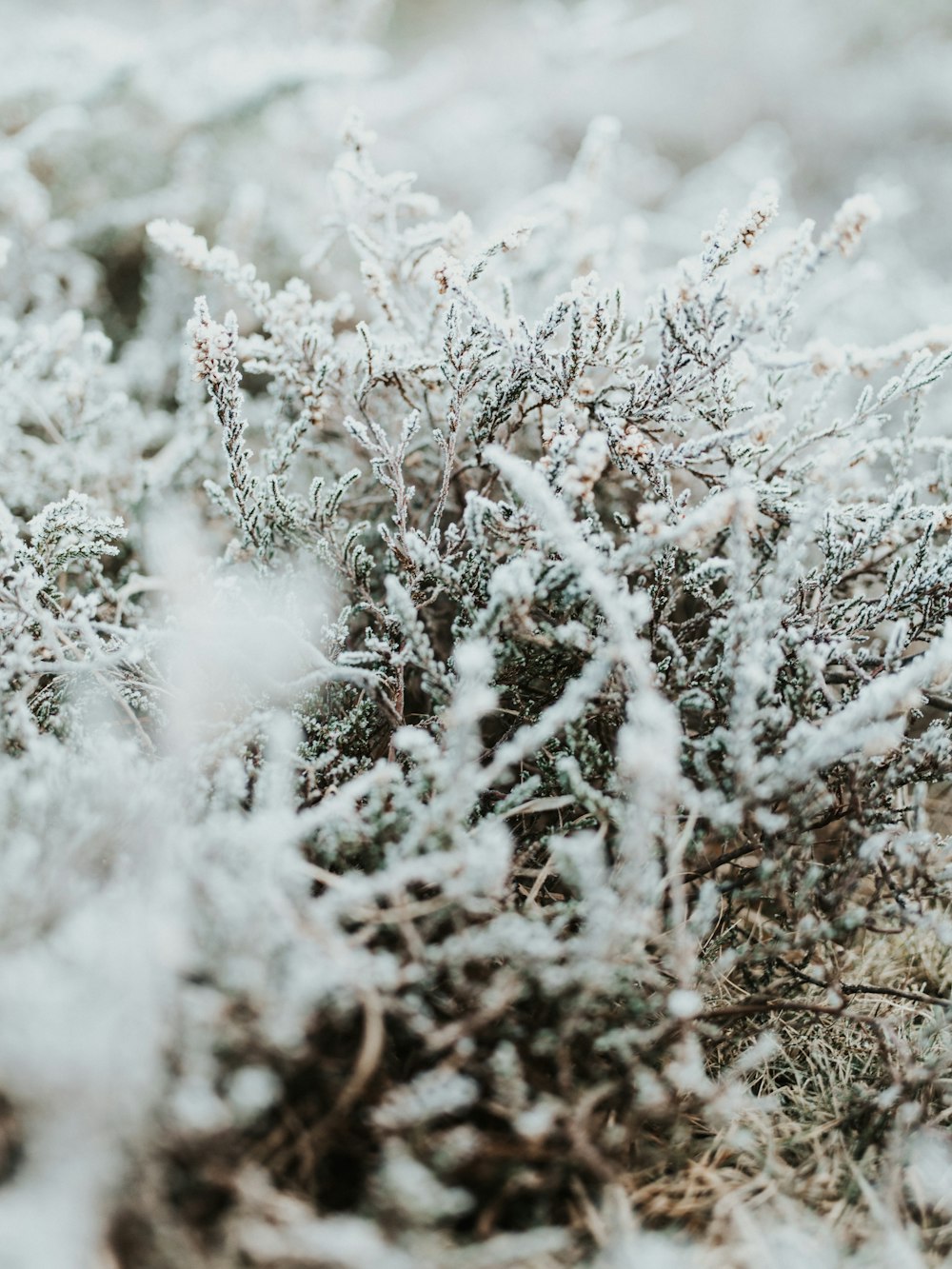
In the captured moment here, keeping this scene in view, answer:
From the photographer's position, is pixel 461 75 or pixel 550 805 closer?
pixel 550 805

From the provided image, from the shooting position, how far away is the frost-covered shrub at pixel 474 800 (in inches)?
26.3

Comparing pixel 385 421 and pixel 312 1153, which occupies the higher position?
pixel 385 421

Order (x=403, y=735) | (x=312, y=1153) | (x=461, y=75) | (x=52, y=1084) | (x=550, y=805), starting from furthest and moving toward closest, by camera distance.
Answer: (x=461, y=75) → (x=550, y=805) → (x=403, y=735) → (x=312, y=1153) → (x=52, y=1084)

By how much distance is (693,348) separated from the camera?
1016 millimetres

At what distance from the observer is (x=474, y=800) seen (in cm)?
90

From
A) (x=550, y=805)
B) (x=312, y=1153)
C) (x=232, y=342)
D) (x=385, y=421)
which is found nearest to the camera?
(x=312, y=1153)

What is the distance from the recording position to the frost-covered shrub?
2.19 ft

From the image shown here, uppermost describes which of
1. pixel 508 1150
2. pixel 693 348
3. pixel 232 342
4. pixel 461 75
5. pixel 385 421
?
pixel 461 75

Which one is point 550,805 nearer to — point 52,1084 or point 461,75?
point 52,1084

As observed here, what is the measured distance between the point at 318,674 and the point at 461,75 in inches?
105

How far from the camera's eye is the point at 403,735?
2.69ft

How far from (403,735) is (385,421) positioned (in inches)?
27.1

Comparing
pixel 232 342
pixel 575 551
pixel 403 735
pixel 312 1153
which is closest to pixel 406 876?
pixel 403 735

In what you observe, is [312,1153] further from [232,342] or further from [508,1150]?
[232,342]
